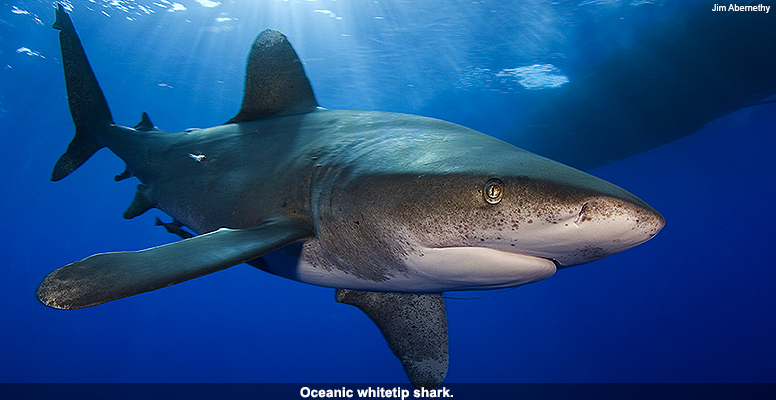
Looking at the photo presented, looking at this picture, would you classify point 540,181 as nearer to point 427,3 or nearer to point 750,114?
point 427,3

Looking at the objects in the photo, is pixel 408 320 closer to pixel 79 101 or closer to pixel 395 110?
pixel 79 101

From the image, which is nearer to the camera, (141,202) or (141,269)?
(141,269)

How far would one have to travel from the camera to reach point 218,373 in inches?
2078

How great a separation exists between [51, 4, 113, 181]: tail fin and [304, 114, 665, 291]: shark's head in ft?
12.4

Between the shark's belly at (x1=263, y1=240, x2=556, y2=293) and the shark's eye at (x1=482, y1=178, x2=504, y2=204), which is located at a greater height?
the shark's eye at (x1=482, y1=178, x2=504, y2=204)

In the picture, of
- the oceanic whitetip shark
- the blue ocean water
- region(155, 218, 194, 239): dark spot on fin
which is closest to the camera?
the oceanic whitetip shark

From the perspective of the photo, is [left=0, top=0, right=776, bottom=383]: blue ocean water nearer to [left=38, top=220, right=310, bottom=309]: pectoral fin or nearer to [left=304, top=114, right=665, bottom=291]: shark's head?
[left=304, top=114, right=665, bottom=291]: shark's head

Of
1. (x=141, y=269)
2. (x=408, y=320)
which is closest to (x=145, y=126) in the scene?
(x=141, y=269)

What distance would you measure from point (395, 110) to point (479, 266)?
2072 cm

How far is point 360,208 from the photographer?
80.2 inches

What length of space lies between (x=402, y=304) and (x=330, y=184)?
1.73m

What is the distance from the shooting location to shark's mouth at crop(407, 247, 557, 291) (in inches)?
65.1

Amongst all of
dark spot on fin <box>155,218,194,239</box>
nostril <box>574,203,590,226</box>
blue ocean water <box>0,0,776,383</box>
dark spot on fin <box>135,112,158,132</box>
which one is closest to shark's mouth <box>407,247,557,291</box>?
nostril <box>574,203,590,226</box>

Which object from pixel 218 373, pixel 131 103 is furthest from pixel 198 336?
pixel 131 103
